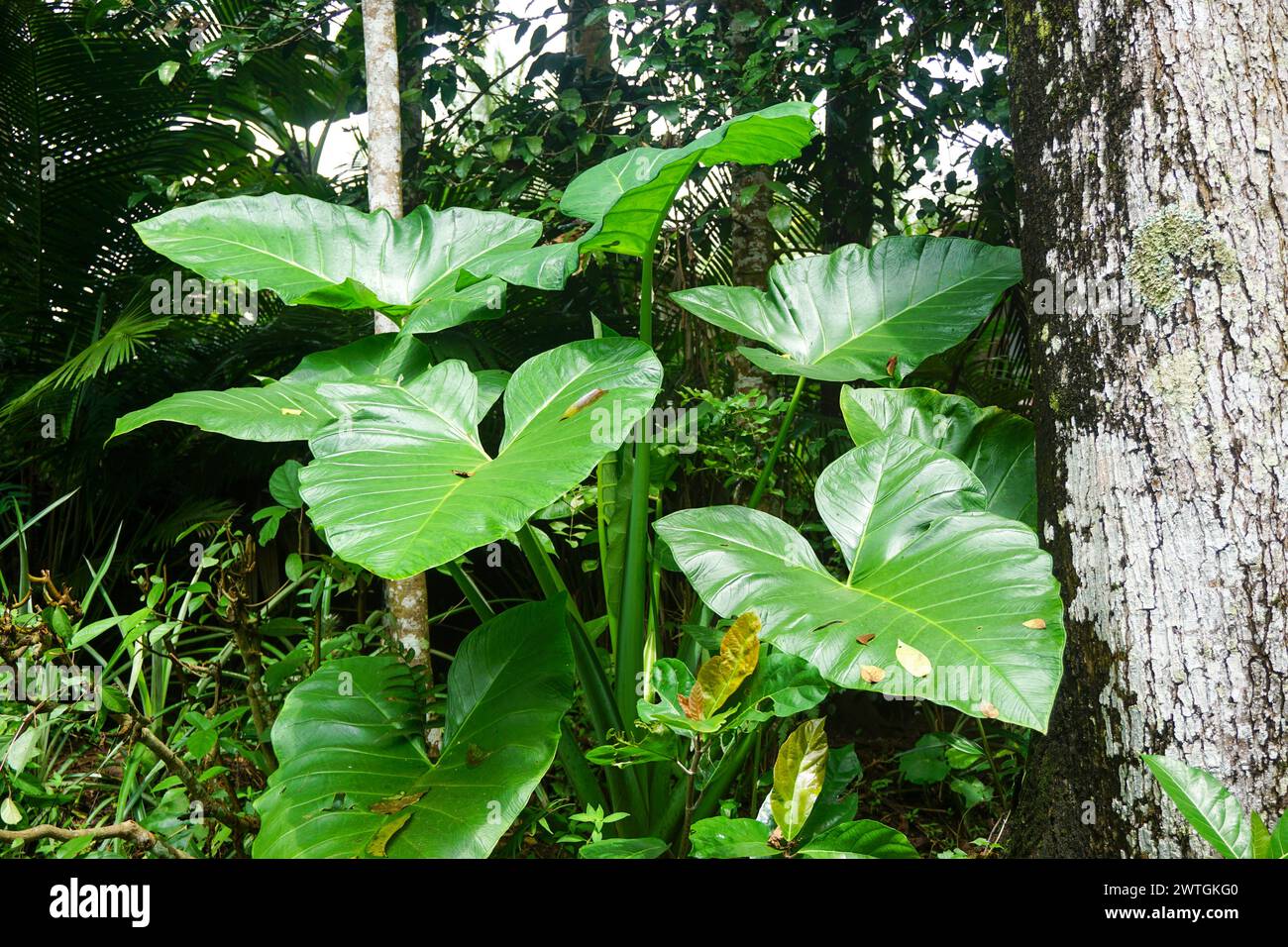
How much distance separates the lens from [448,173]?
282cm

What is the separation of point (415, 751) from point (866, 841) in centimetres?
75

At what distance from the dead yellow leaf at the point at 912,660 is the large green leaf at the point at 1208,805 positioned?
283 millimetres

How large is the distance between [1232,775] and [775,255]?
2.10 metres

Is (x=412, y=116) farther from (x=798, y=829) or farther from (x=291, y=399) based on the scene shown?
(x=798, y=829)

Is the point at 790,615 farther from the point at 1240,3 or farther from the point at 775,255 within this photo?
the point at 775,255

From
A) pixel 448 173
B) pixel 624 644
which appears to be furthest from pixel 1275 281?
pixel 448 173

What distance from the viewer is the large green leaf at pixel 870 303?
172 centimetres

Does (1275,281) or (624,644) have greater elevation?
(1275,281)

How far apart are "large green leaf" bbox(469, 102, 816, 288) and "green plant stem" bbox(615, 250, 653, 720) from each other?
93 mm

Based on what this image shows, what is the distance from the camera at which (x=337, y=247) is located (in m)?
1.92

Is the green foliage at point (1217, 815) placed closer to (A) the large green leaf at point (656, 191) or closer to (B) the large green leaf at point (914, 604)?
(B) the large green leaf at point (914, 604)

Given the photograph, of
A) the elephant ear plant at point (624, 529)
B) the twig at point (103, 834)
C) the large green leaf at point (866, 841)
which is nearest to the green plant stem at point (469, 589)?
the elephant ear plant at point (624, 529)

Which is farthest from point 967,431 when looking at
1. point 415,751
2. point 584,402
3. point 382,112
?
point 382,112

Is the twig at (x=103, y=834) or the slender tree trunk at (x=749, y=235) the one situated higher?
the slender tree trunk at (x=749, y=235)
